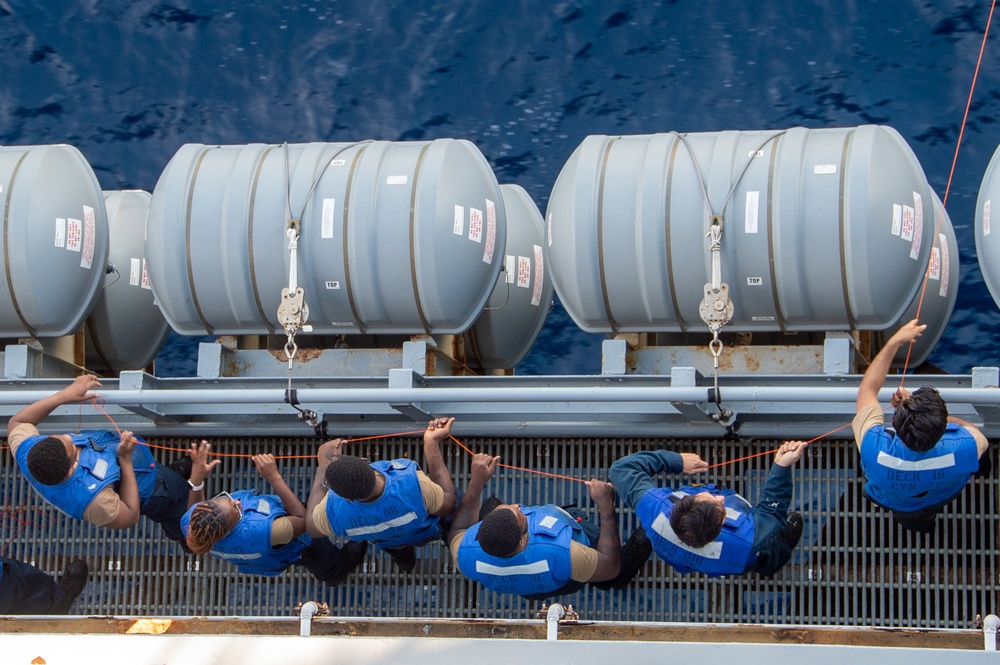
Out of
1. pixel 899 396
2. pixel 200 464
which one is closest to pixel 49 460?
pixel 200 464

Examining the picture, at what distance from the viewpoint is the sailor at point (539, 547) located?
631cm

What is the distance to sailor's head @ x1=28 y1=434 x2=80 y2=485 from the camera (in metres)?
6.79

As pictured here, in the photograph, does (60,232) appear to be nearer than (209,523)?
No

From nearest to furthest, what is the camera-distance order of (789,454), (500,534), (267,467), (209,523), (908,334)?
(908,334), (500,534), (789,454), (209,523), (267,467)

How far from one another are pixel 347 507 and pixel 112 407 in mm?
1978

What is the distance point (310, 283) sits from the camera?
728cm

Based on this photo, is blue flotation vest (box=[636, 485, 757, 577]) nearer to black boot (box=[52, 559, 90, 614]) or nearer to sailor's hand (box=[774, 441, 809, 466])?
sailor's hand (box=[774, 441, 809, 466])

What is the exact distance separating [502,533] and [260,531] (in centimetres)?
148

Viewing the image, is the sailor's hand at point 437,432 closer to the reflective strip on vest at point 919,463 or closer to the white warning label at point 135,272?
the reflective strip on vest at point 919,463

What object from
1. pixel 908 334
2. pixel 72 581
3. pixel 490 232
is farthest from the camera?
pixel 72 581

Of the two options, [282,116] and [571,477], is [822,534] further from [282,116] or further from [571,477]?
[282,116]

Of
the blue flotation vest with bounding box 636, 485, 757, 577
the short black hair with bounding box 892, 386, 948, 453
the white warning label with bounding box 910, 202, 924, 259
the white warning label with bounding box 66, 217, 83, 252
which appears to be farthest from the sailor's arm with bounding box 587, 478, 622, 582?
the white warning label with bounding box 66, 217, 83, 252

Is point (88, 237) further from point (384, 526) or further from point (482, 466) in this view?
point (482, 466)

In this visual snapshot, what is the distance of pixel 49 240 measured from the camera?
754 cm
